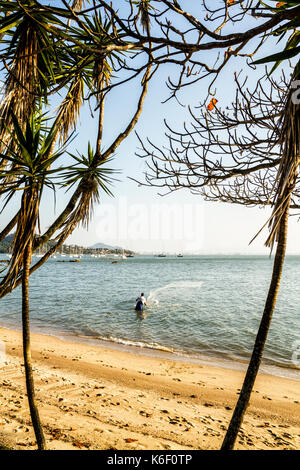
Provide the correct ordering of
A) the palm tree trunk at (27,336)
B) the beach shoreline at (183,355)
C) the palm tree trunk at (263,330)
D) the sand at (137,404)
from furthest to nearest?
1. the beach shoreline at (183,355)
2. the sand at (137,404)
3. the palm tree trunk at (27,336)
4. the palm tree trunk at (263,330)

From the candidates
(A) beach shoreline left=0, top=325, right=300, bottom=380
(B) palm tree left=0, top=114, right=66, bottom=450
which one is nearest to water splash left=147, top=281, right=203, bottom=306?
(A) beach shoreline left=0, top=325, right=300, bottom=380

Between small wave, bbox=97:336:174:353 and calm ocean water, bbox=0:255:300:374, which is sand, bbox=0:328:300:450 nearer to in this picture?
small wave, bbox=97:336:174:353

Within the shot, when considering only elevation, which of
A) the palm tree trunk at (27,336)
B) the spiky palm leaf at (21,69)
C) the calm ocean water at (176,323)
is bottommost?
the calm ocean water at (176,323)

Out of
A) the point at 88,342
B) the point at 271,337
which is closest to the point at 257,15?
the point at 88,342

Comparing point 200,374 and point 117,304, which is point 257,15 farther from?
point 117,304

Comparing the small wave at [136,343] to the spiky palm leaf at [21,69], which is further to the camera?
the small wave at [136,343]

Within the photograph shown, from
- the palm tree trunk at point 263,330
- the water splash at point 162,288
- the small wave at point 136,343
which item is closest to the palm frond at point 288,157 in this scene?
the palm tree trunk at point 263,330

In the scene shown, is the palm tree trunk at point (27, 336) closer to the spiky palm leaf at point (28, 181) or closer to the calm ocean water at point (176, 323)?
the spiky palm leaf at point (28, 181)

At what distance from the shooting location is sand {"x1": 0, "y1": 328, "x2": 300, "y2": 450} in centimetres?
423

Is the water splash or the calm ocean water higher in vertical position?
the calm ocean water

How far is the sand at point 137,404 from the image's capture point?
4.23m

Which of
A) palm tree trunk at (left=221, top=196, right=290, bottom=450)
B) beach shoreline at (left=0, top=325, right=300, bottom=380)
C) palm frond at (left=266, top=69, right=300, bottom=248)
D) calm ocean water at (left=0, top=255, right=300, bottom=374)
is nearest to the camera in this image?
palm frond at (left=266, top=69, right=300, bottom=248)

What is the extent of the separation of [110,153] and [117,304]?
18.8 m

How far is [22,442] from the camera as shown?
3.75m
